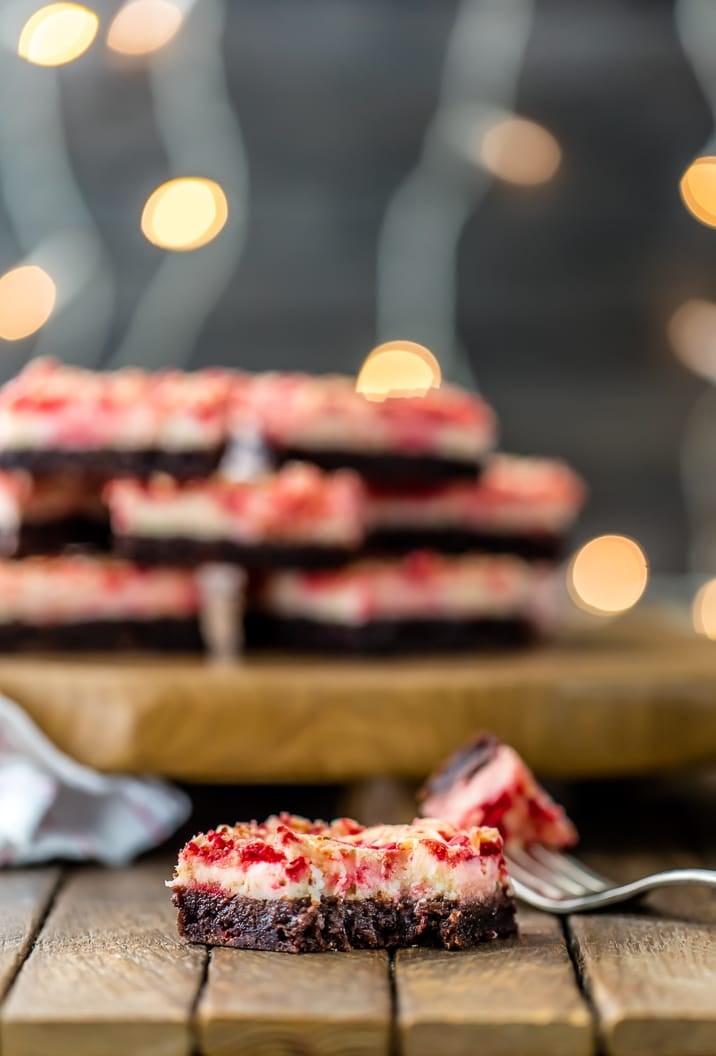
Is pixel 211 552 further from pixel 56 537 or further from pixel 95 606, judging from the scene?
pixel 56 537

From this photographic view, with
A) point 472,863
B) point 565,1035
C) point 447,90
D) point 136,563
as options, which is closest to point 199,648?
point 136,563

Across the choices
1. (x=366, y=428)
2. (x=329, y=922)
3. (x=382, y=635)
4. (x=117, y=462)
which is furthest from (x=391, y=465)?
(x=329, y=922)

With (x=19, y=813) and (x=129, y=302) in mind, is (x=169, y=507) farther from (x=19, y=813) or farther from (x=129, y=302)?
(x=129, y=302)

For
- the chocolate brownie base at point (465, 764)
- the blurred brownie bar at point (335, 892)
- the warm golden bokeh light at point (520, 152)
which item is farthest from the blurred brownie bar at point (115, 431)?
the warm golden bokeh light at point (520, 152)

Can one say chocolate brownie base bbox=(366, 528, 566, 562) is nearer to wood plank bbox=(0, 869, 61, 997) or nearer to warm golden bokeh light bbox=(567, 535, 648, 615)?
wood plank bbox=(0, 869, 61, 997)

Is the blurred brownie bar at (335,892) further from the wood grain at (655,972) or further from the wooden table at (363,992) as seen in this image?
the wood grain at (655,972)

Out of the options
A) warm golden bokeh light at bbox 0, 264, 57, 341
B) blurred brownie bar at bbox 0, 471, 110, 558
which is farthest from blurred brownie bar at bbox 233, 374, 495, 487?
warm golden bokeh light at bbox 0, 264, 57, 341
